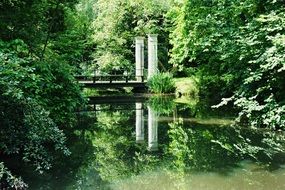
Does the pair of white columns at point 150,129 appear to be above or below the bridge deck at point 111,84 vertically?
below

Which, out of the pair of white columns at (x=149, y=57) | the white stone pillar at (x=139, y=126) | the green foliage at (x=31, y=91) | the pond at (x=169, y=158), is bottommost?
the pond at (x=169, y=158)

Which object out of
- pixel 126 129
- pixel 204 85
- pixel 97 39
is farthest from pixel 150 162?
pixel 97 39

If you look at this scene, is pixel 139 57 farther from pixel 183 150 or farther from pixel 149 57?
pixel 183 150

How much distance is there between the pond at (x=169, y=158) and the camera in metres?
6.73

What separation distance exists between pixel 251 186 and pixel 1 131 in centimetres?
384

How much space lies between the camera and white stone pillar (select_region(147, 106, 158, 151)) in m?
9.68

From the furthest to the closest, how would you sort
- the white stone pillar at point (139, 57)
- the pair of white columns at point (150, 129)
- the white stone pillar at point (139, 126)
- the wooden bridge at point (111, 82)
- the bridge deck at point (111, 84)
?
1. the white stone pillar at point (139, 57)
2. the wooden bridge at point (111, 82)
3. the bridge deck at point (111, 84)
4. the white stone pillar at point (139, 126)
5. the pair of white columns at point (150, 129)

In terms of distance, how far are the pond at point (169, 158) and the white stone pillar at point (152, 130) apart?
0.08ft

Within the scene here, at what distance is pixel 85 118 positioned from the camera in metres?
15.2

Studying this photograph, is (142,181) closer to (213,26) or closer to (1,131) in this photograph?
(1,131)

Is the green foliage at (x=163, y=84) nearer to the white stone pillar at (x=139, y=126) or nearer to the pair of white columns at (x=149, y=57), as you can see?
the pair of white columns at (x=149, y=57)

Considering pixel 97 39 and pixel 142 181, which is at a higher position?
pixel 97 39

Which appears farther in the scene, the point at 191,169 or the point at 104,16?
the point at 104,16

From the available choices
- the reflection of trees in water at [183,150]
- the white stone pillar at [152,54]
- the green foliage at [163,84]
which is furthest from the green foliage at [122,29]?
the reflection of trees in water at [183,150]
